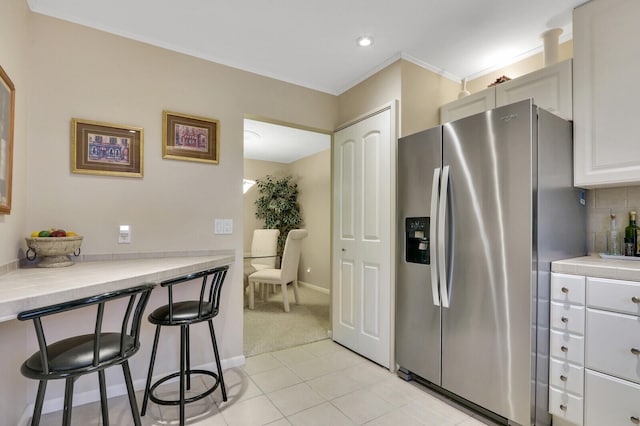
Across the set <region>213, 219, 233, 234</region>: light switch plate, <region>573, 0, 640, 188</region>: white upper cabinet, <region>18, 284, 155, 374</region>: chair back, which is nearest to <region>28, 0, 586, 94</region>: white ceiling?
<region>573, 0, 640, 188</region>: white upper cabinet

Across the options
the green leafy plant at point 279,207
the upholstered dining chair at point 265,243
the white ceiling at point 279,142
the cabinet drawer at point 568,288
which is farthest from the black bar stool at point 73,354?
the green leafy plant at point 279,207

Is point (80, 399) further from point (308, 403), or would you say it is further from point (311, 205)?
point (311, 205)

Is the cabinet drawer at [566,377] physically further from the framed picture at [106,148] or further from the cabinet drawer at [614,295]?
the framed picture at [106,148]

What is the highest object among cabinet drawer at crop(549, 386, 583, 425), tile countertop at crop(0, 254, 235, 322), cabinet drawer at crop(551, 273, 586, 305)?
tile countertop at crop(0, 254, 235, 322)

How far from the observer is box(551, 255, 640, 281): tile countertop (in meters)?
1.50

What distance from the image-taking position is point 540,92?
2.07 metres

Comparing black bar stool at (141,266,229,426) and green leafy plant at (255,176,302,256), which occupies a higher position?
green leafy plant at (255,176,302,256)

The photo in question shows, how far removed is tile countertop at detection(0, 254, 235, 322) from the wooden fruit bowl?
5 cm

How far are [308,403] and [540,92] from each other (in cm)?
251

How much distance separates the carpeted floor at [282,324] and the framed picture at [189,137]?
1755mm

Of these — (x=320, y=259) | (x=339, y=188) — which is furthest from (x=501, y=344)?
(x=320, y=259)

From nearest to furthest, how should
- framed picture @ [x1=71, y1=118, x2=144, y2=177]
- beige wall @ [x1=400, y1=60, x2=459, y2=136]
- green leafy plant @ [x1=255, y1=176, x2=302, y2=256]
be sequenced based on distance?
framed picture @ [x1=71, y1=118, x2=144, y2=177]
beige wall @ [x1=400, y1=60, x2=459, y2=136]
green leafy plant @ [x1=255, y1=176, x2=302, y2=256]

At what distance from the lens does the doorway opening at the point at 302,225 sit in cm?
339

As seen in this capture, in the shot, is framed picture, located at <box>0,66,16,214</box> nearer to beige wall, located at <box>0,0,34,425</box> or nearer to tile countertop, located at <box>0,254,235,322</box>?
beige wall, located at <box>0,0,34,425</box>
